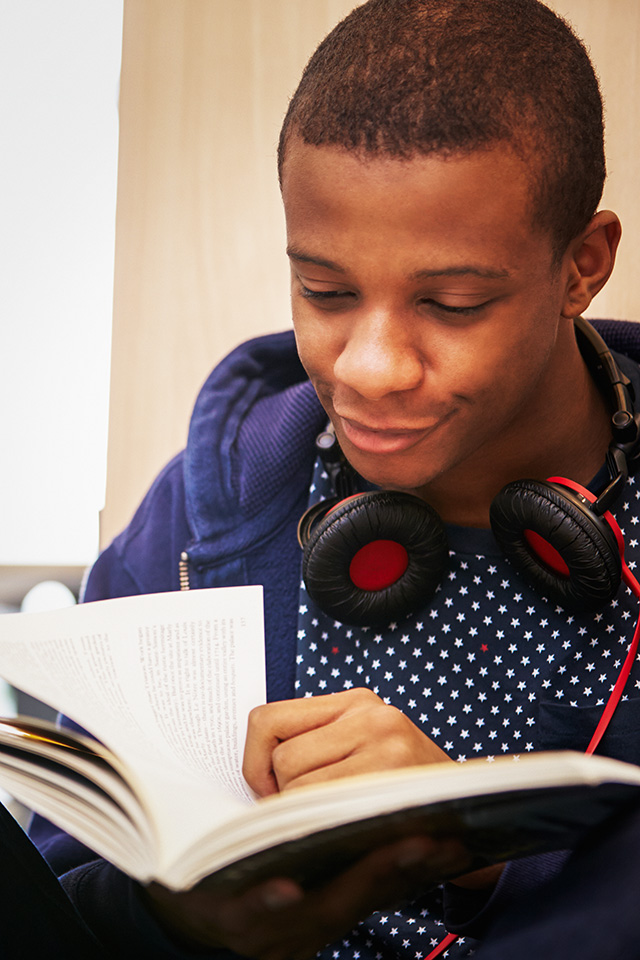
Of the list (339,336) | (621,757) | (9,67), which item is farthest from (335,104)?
(9,67)

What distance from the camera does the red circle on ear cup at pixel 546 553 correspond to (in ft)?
2.33

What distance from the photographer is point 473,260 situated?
60 centimetres

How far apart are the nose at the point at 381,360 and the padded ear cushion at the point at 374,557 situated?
0.43 ft

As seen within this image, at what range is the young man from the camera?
0.56 m

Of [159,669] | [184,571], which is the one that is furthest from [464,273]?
[184,571]

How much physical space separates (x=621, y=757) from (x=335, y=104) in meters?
0.56

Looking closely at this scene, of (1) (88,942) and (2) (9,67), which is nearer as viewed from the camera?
(1) (88,942)

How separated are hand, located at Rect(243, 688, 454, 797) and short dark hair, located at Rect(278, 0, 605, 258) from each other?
37 centimetres

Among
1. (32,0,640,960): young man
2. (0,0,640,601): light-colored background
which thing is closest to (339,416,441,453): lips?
(32,0,640,960): young man

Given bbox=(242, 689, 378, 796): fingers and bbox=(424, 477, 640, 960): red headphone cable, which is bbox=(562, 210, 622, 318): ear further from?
bbox=(242, 689, 378, 796): fingers

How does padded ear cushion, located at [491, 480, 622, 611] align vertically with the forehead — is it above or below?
below

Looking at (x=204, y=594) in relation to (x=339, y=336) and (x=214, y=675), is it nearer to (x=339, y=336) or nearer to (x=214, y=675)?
(x=214, y=675)

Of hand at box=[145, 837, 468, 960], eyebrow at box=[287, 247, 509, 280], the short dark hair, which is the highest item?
the short dark hair

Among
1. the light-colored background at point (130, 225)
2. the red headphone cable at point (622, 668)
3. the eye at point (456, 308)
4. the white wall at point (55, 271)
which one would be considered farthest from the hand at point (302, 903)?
the white wall at point (55, 271)
